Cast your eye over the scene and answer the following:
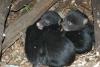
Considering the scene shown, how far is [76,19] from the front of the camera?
697 centimetres

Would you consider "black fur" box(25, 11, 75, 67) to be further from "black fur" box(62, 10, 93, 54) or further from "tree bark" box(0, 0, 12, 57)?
"tree bark" box(0, 0, 12, 57)

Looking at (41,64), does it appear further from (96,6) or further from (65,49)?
(96,6)

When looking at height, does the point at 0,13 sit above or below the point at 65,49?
above

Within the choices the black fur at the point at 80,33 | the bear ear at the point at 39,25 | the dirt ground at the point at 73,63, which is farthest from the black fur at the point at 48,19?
the dirt ground at the point at 73,63

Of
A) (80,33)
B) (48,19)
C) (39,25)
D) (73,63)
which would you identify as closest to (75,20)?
(80,33)

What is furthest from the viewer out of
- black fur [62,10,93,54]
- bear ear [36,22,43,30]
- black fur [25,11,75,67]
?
bear ear [36,22,43,30]

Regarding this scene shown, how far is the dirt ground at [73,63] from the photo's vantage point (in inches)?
272

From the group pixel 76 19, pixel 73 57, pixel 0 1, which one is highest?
pixel 0 1

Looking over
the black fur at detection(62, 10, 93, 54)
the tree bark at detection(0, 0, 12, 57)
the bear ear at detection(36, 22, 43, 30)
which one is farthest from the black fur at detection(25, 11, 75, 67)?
the tree bark at detection(0, 0, 12, 57)

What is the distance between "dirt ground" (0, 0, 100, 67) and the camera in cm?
690

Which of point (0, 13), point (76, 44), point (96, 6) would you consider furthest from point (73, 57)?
point (0, 13)

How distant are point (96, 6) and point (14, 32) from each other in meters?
1.39

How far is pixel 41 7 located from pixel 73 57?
99 centimetres

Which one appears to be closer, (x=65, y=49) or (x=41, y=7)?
(x=65, y=49)
